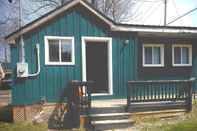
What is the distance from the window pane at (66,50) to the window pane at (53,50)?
0.72 feet

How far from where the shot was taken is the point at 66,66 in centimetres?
1433

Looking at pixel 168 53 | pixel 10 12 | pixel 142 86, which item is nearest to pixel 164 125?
pixel 142 86

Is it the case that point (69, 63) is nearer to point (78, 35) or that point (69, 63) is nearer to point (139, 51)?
point (78, 35)

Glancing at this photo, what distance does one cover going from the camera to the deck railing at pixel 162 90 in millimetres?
14039

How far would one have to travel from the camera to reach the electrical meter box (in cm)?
1325

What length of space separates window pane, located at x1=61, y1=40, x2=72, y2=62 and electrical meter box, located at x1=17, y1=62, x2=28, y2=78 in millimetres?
1655

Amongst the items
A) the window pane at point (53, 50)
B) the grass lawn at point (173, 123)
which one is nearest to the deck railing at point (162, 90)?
the grass lawn at point (173, 123)

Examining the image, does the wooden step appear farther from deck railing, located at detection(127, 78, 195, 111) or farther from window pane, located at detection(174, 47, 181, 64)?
window pane, located at detection(174, 47, 181, 64)

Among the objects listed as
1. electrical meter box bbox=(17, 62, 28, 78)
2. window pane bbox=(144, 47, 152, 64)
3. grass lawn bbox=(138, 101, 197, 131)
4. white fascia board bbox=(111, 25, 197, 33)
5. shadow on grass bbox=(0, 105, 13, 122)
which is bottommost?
grass lawn bbox=(138, 101, 197, 131)

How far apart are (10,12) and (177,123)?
31.2 metres

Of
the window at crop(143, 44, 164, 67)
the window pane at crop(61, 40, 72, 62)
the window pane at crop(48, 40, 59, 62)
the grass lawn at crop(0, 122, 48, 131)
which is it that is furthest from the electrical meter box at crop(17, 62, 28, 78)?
the window at crop(143, 44, 164, 67)

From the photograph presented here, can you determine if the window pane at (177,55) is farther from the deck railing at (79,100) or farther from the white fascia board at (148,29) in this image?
the deck railing at (79,100)

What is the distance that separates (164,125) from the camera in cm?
1327

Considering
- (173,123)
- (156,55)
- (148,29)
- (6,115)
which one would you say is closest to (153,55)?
(156,55)
